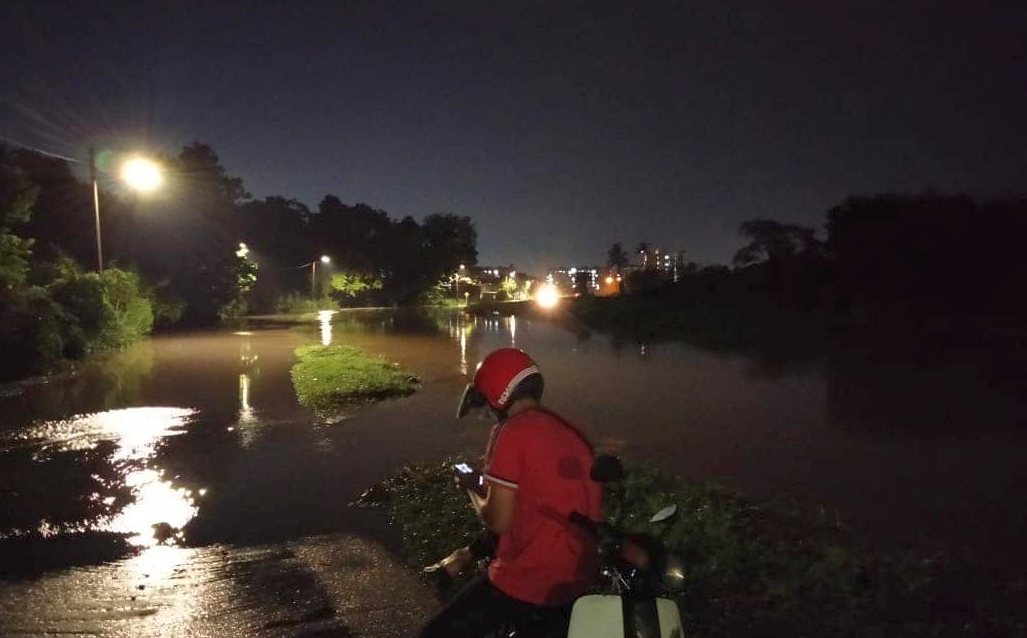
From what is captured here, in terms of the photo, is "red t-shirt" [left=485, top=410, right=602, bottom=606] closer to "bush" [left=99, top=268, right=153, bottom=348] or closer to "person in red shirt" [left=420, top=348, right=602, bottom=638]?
"person in red shirt" [left=420, top=348, right=602, bottom=638]

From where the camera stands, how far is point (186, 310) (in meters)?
39.6

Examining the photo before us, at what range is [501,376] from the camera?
2.76m

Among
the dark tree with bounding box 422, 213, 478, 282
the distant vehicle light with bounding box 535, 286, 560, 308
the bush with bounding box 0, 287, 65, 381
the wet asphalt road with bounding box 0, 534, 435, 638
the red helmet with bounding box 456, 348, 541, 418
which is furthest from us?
the dark tree with bounding box 422, 213, 478, 282

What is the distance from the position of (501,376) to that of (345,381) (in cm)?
1376

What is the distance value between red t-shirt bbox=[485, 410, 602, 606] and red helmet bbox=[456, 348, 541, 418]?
0.12 meters

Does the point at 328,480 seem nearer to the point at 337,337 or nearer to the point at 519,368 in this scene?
the point at 519,368

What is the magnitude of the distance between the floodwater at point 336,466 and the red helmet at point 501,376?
8.76 ft

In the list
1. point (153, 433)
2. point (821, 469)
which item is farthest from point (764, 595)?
point (153, 433)

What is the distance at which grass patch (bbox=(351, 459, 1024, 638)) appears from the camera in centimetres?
468

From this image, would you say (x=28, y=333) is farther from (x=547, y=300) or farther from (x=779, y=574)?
(x=547, y=300)

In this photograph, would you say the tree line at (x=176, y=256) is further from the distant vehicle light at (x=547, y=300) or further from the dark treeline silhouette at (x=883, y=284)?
the dark treeline silhouette at (x=883, y=284)

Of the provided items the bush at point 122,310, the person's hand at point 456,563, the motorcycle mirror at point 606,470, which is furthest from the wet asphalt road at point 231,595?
the bush at point 122,310

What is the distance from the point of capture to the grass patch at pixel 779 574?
4.68 metres

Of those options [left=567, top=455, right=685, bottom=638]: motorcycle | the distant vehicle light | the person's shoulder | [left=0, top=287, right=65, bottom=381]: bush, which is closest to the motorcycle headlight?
[left=567, top=455, right=685, bottom=638]: motorcycle
